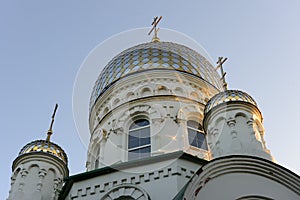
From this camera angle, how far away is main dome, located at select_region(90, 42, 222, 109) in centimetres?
1700

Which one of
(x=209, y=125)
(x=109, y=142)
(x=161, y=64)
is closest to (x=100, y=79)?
(x=161, y=64)

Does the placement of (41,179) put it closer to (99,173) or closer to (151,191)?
(99,173)

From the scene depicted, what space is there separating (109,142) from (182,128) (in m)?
2.30

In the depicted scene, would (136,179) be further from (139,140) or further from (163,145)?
(139,140)

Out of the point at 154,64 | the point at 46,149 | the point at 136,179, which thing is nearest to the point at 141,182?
the point at 136,179

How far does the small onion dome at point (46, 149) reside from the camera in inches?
527

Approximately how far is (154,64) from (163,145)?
404 cm

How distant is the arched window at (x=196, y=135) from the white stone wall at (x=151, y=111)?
22 cm

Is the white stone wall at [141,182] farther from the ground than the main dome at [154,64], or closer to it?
closer to it

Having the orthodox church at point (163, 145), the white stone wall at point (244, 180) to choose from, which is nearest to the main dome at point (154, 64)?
the orthodox church at point (163, 145)

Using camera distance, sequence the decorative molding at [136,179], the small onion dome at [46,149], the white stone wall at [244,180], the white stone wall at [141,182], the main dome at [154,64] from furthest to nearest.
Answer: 1. the main dome at [154,64]
2. the small onion dome at [46,149]
3. the decorative molding at [136,179]
4. the white stone wall at [141,182]
5. the white stone wall at [244,180]

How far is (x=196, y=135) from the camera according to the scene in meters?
14.7

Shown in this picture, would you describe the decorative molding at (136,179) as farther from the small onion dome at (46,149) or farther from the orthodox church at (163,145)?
the small onion dome at (46,149)

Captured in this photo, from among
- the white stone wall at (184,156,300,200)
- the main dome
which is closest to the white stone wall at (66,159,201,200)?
the white stone wall at (184,156,300,200)
